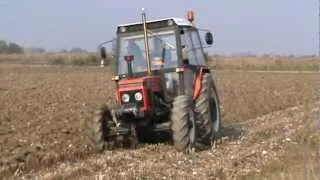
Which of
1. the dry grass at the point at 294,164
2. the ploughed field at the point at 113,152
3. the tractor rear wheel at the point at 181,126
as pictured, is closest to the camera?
the dry grass at the point at 294,164

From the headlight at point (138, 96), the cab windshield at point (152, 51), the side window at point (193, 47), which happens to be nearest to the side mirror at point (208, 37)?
the side window at point (193, 47)

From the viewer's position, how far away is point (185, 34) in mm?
12367

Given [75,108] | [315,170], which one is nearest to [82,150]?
[315,170]

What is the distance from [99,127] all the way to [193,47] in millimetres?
2567

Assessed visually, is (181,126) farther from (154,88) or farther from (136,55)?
(136,55)

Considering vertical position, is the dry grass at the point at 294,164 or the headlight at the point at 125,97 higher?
the headlight at the point at 125,97

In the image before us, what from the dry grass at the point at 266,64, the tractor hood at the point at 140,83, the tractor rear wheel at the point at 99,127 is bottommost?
the dry grass at the point at 266,64

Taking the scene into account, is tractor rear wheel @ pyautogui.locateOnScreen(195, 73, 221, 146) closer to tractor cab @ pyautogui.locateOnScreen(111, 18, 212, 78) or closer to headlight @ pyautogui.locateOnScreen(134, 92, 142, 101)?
tractor cab @ pyautogui.locateOnScreen(111, 18, 212, 78)

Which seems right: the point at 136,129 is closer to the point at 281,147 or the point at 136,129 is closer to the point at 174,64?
the point at 174,64

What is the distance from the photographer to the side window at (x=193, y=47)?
12.3 meters

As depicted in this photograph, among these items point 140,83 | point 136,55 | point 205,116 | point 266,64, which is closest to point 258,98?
point 136,55

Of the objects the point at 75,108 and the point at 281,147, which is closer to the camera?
the point at 281,147

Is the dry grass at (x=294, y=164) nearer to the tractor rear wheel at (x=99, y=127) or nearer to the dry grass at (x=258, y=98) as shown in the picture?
the tractor rear wheel at (x=99, y=127)

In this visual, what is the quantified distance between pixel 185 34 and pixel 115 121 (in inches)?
85.0
